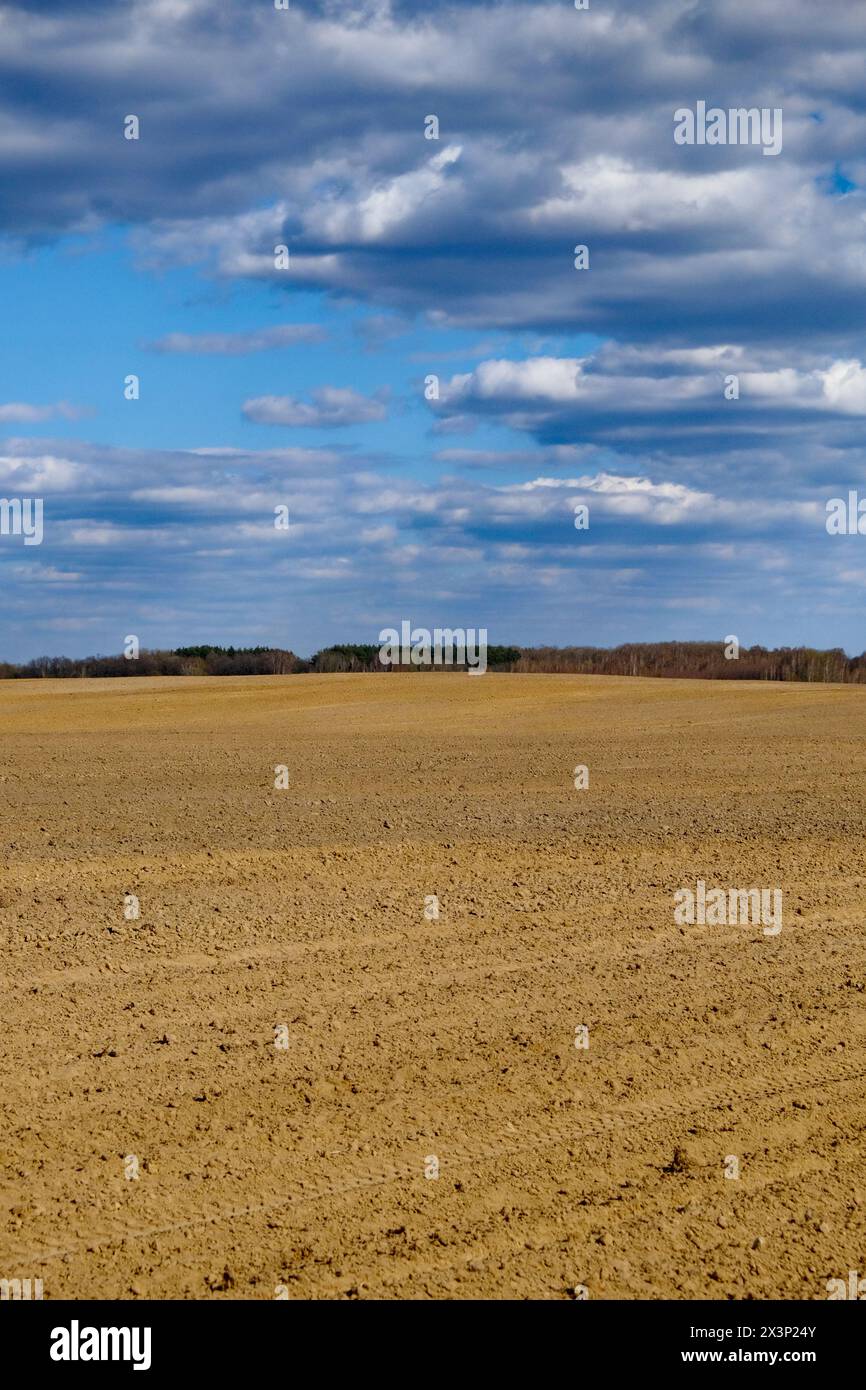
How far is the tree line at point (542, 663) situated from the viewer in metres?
49.2

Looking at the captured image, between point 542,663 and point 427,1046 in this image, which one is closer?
point 427,1046

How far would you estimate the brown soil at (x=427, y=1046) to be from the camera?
6.03 metres

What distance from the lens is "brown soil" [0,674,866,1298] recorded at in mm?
6031

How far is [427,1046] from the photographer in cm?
857

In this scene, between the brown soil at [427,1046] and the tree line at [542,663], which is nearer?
the brown soil at [427,1046]

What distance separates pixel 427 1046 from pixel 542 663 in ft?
145

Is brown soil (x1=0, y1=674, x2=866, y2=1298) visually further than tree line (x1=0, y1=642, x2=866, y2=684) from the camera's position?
No

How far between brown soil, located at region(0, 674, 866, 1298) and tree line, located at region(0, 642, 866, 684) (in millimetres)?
30648

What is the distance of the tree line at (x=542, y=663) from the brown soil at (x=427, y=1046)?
30648 mm

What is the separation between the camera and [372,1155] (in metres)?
6.95
